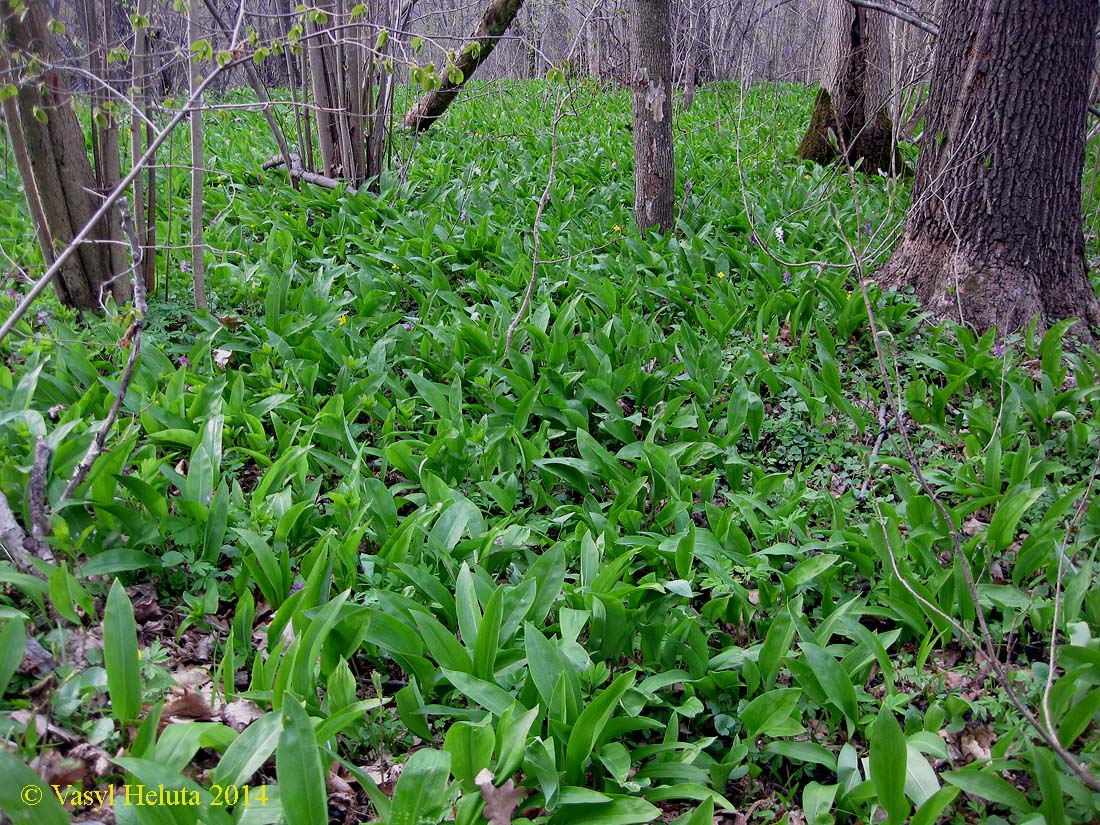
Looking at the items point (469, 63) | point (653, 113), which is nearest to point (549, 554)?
point (653, 113)

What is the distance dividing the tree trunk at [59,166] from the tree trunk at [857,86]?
5763mm

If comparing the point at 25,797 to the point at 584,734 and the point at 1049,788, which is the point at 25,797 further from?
the point at 1049,788

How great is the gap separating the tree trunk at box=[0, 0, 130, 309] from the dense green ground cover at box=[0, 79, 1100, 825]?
0.28m

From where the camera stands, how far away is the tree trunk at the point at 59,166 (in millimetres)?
3145

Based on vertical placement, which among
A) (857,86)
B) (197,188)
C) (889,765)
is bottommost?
(889,765)

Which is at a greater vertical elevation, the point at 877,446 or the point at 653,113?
the point at 653,113

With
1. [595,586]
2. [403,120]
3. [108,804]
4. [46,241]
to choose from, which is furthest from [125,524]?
[403,120]

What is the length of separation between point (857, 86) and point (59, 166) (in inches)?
248

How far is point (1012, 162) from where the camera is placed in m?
3.80

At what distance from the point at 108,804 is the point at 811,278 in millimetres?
3969

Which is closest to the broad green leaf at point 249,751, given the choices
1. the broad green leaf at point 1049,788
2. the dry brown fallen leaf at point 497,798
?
the dry brown fallen leaf at point 497,798

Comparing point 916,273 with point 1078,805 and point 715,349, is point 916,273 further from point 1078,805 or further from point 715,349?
point 1078,805

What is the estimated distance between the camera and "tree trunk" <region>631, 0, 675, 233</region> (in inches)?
184

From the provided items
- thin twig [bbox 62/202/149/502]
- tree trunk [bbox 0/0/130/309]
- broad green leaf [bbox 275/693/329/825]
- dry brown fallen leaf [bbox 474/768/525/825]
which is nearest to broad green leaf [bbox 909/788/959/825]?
dry brown fallen leaf [bbox 474/768/525/825]
